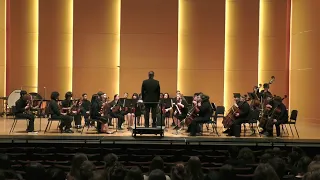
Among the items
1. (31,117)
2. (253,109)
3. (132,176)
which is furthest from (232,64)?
(132,176)

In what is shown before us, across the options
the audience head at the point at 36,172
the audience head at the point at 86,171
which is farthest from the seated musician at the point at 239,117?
the audience head at the point at 86,171

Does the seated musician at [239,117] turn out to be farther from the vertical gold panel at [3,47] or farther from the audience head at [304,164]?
the vertical gold panel at [3,47]

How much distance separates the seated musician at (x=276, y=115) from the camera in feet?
35.7

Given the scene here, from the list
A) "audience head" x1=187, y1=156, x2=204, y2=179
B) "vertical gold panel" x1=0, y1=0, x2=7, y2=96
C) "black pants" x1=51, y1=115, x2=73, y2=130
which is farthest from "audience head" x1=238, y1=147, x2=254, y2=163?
"vertical gold panel" x1=0, y1=0, x2=7, y2=96

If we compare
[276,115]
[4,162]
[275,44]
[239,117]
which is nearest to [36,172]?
[4,162]

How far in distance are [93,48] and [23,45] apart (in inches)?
115

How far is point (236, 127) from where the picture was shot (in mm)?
10875

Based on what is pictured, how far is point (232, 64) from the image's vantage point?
17.3 meters

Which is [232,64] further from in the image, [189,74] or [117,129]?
[117,129]

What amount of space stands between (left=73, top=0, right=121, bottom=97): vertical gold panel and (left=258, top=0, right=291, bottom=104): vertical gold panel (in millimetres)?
6312

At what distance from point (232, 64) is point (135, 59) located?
4.03 meters

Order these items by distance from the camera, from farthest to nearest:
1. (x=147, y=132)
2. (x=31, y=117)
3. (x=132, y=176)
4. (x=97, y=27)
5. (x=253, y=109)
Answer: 1. (x=97, y=27)
2. (x=253, y=109)
3. (x=31, y=117)
4. (x=147, y=132)
5. (x=132, y=176)

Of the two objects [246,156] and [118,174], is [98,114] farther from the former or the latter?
[118,174]

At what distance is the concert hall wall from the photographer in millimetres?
16969
